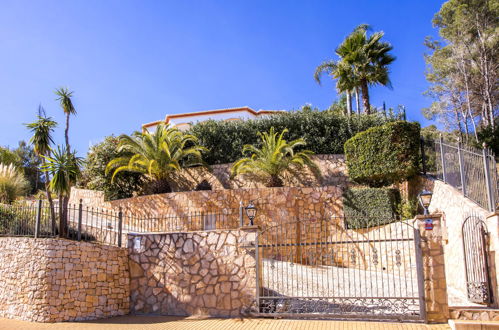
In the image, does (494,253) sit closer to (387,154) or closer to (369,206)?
(369,206)

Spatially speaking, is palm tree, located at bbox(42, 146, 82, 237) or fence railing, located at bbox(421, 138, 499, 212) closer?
fence railing, located at bbox(421, 138, 499, 212)

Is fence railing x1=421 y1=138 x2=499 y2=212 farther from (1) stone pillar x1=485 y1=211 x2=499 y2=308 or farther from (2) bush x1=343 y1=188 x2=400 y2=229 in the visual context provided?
(2) bush x1=343 y1=188 x2=400 y2=229

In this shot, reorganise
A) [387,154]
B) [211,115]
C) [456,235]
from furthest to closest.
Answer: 1. [211,115]
2. [387,154]
3. [456,235]

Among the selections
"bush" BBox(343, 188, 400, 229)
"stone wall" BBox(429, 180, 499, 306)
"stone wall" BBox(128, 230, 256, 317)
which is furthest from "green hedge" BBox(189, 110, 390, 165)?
"stone wall" BBox(128, 230, 256, 317)

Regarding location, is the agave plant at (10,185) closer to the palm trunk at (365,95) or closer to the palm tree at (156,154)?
the palm tree at (156,154)

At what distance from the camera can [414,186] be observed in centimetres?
1535

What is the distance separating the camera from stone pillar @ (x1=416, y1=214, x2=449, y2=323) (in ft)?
26.9

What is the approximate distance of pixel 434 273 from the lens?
8.34 metres

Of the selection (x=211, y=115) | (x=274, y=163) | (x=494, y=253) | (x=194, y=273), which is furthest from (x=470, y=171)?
(x=211, y=115)

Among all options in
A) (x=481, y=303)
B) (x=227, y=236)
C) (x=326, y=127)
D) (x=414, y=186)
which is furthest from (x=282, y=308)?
(x=326, y=127)

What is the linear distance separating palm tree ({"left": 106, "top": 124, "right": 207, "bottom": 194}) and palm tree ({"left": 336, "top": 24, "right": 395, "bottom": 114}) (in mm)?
8739

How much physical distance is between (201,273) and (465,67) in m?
20.4

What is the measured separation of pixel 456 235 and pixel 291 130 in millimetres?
10953

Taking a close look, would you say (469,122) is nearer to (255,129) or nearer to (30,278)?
(255,129)
